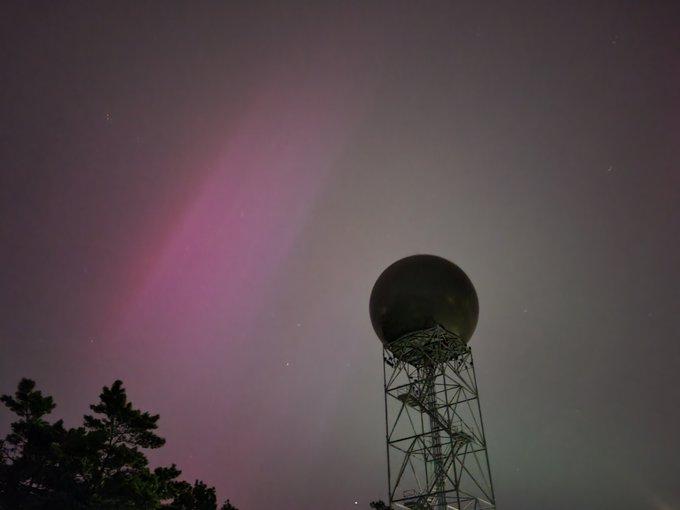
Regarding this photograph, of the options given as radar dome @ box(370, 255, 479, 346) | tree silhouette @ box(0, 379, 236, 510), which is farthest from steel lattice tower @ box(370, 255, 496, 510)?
tree silhouette @ box(0, 379, 236, 510)

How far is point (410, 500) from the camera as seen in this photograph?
23141mm

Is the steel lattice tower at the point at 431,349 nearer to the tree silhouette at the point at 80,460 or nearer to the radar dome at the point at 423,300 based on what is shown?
the radar dome at the point at 423,300

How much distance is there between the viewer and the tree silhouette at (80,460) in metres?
21.8

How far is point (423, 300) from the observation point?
2477 centimetres

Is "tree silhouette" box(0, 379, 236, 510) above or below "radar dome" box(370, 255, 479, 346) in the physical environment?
below

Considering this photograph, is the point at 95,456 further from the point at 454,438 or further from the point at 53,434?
the point at 454,438

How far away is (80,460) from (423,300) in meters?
16.5

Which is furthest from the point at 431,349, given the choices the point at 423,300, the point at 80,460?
the point at 80,460

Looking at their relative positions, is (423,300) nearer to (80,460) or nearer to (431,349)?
(431,349)

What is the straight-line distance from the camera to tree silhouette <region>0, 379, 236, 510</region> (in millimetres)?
21766

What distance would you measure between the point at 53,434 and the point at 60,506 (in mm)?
3331

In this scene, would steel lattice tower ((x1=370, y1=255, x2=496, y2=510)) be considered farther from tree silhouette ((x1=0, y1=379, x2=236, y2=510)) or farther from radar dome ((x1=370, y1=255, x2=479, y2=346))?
tree silhouette ((x1=0, y1=379, x2=236, y2=510))

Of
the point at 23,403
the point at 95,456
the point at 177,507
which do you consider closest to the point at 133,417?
the point at 95,456

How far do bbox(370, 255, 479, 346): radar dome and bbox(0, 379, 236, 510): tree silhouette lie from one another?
453 inches
